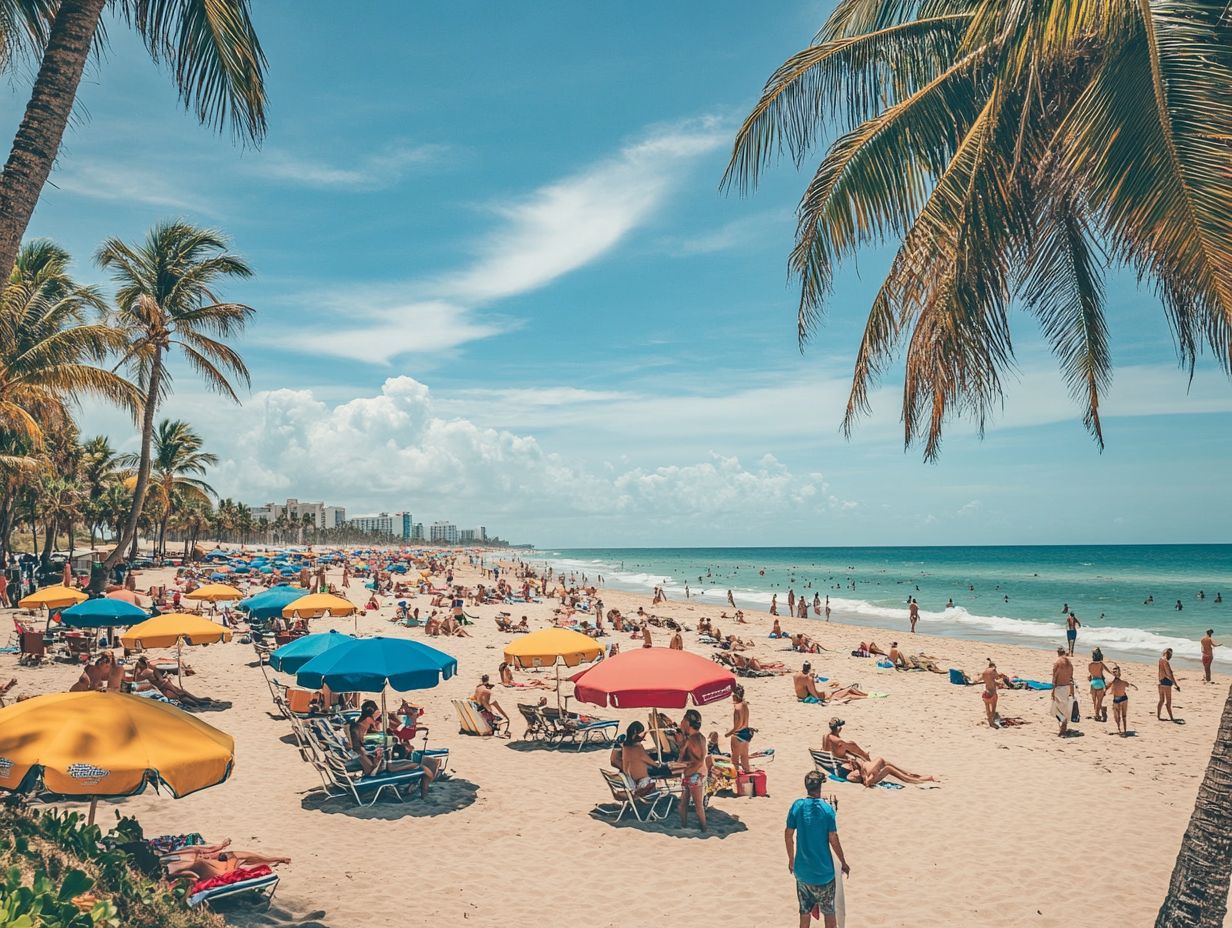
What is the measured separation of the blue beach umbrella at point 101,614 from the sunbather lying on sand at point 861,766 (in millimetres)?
11780

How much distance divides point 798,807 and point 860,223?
4407mm

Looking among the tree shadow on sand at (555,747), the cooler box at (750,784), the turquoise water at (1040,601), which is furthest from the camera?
the turquoise water at (1040,601)

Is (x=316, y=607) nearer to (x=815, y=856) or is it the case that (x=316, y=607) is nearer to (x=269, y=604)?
(x=269, y=604)

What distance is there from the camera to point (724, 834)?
7.89 meters

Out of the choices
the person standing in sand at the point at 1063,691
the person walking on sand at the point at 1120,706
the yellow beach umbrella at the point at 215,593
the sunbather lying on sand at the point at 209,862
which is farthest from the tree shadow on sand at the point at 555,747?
the yellow beach umbrella at the point at 215,593

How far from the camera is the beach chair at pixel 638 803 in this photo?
830 cm

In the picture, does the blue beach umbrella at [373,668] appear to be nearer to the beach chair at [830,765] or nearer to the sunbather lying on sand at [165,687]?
the beach chair at [830,765]

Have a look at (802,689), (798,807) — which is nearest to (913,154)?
(798,807)

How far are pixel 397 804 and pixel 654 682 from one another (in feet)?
11.1

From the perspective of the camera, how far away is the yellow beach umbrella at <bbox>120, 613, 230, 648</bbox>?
1170cm

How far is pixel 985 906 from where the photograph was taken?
21.0 feet

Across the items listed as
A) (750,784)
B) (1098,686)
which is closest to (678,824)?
(750,784)

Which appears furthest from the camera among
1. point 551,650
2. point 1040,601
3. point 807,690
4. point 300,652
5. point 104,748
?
point 1040,601

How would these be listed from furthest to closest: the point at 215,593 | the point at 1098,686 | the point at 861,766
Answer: the point at 215,593 < the point at 1098,686 < the point at 861,766
